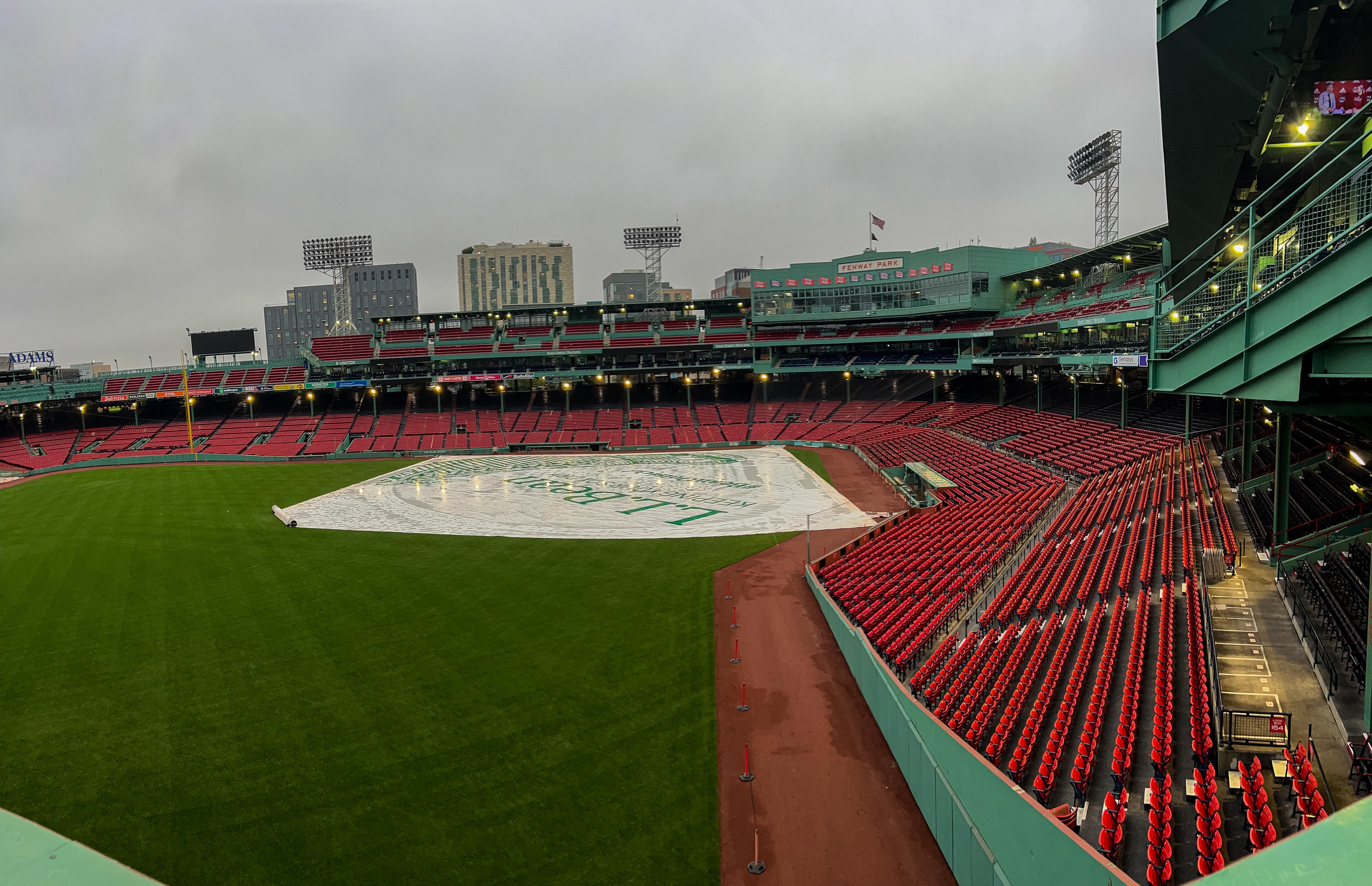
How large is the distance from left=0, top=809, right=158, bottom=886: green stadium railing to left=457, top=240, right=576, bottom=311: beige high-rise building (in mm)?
199461

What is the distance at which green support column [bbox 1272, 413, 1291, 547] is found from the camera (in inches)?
601

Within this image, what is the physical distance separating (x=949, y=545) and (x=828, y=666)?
875 centimetres

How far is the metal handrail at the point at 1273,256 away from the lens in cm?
664

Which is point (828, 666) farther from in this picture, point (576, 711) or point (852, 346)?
point (852, 346)

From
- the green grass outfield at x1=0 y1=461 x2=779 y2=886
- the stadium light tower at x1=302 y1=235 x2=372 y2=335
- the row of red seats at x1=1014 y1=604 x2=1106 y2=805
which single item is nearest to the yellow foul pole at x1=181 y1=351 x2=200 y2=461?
the stadium light tower at x1=302 y1=235 x2=372 y2=335

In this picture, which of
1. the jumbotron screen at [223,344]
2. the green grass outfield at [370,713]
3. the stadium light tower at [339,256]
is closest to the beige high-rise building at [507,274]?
the stadium light tower at [339,256]

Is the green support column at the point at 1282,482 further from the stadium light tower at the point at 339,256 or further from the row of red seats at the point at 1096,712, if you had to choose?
the stadium light tower at the point at 339,256

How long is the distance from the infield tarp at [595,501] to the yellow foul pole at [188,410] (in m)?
23.8

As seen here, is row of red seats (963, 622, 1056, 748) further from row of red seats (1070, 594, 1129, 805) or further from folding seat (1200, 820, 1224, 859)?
folding seat (1200, 820, 1224, 859)

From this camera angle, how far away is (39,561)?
89.6 ft

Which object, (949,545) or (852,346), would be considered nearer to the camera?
(949,545)

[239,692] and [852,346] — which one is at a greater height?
[852,346]

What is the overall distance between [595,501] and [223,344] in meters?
60.0

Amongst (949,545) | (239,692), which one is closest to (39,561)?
(239,692)
